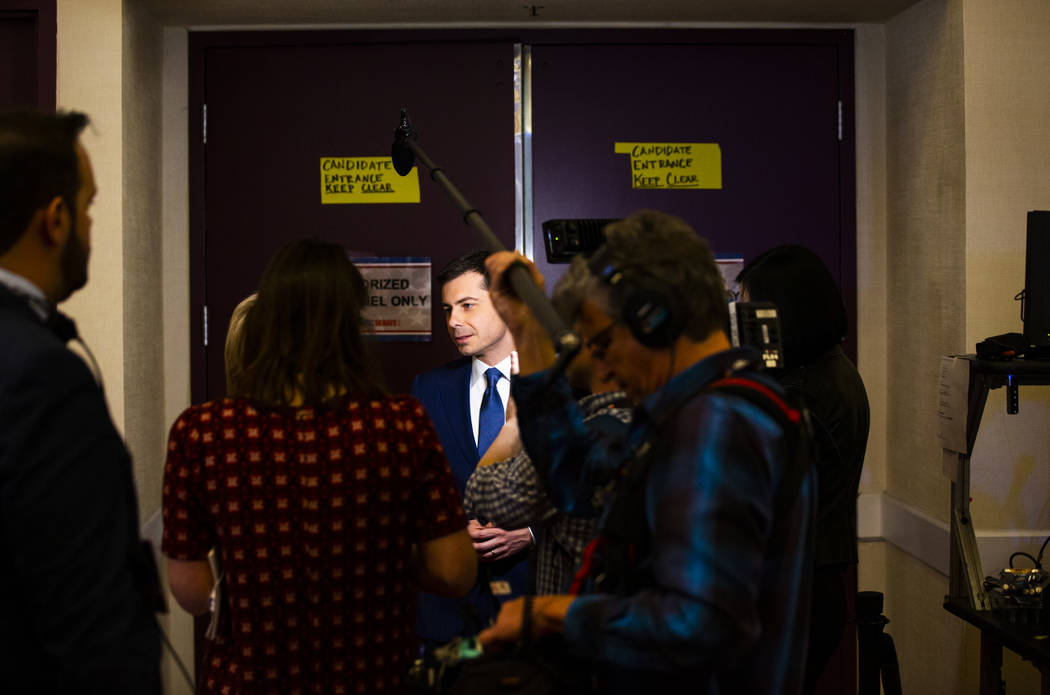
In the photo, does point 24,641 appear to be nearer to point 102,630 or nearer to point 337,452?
point 102,630

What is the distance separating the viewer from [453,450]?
2328mm

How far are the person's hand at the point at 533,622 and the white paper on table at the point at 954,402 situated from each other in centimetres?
156

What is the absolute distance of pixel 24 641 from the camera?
0.95m

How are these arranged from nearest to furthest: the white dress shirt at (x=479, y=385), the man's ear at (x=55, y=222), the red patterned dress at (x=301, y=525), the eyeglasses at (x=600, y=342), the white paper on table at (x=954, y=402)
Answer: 1. the man's ear at (x=55, y=222)
2. the eyeglasses at (x=600, y=342)
3. the red patterned dress at (x=301, y=525)
4. the white paper on table at (x=954, y=402)
5. the white dress shirt at (x=479, y=385)

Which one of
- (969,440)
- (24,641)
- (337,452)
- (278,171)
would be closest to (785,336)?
(969,440)

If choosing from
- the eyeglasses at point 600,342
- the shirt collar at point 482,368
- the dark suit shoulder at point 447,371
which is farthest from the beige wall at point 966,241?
the eyeglasses at point 600,342

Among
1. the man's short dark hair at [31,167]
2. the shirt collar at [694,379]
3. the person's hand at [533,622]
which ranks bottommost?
the person's hand at [533,622]

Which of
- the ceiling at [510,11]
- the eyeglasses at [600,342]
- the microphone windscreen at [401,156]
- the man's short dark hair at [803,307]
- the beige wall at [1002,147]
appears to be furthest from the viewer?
the ceiling at [510,11]

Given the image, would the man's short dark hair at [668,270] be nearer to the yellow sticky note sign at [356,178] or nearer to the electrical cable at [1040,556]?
the electrical cable at [1040,556]

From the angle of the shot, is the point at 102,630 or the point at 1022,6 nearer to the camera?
the point at 102,630

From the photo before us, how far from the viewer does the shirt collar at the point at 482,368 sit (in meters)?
2.37

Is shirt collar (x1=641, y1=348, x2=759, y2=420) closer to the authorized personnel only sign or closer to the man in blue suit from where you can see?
the man in blue suit

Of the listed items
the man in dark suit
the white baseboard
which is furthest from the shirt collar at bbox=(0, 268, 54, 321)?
the white baseboard

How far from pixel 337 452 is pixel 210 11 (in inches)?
75.7
